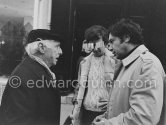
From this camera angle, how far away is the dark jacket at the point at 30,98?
255 centimetres

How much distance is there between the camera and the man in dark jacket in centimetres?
256

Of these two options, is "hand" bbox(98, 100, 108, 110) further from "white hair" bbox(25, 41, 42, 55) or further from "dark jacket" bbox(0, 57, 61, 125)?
"white hair" bbox(25, 41, 42, 55)

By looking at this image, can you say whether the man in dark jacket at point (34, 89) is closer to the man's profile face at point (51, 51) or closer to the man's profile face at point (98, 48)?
the man's profile face at point (51, 51)

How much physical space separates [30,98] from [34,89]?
9 cm

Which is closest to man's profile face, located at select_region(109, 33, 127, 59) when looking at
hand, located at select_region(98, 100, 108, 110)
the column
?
hand, located at select_region(98, 100, 108, 110)

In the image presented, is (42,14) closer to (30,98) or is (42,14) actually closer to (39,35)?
(39,35)

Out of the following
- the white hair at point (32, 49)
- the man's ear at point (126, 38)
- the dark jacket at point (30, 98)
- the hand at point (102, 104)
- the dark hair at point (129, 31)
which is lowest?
the hand at point (102, 104)

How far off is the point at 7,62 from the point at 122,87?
17.4 feet

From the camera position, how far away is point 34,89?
2.64 meters

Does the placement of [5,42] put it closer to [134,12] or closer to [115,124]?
[134,12]

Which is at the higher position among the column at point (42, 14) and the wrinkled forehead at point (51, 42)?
the column at point (42, 14)

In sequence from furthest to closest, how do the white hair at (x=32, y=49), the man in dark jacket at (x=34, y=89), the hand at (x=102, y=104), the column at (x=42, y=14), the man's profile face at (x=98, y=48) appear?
the column at (x=42, y=14)
the man's profile face at (x=98, y=48)
the hand at (x=102, y=104)
the white hair at (x=32, y=49)
the man in dark jacket at (x=34, y=89)

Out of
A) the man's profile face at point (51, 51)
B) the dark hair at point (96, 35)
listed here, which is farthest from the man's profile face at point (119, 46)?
the dark hair at point (96, 35)

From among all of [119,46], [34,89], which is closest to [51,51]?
[34,89]
